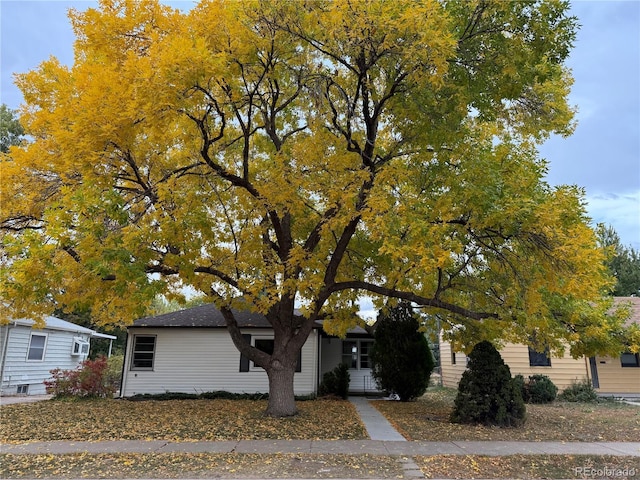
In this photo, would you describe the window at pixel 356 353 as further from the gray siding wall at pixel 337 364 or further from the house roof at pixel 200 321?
the house roof at pixel 200 321

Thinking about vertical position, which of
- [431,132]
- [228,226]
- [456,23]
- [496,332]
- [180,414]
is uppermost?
[456,23]

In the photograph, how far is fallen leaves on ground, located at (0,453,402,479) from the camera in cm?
605

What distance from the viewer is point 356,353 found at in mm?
20078

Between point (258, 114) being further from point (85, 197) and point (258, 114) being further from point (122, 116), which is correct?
point (85, 197)

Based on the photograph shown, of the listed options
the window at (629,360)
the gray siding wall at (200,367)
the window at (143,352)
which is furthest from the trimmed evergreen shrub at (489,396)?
the window at (143,352)

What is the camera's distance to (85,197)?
748cm

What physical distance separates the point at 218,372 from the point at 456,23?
557 inches

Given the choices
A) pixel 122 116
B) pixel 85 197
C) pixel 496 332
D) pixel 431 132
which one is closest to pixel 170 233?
pixel 85 197

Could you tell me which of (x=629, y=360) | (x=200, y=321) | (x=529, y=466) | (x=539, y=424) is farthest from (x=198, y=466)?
(x=629, y=360)

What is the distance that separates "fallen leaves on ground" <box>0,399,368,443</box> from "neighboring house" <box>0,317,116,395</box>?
182 inches

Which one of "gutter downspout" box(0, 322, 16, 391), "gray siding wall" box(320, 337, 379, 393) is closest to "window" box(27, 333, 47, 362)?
"gutter downspout" box(0, 322, 16, 391)

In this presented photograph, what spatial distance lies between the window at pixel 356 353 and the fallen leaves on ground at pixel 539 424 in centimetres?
522

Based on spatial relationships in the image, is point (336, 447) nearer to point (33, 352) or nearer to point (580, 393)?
point (580, 393)

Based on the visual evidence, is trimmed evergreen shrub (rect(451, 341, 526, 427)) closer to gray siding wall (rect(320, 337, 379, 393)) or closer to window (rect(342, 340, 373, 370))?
gray siding wall (rect(320, 337, 379, 393))
